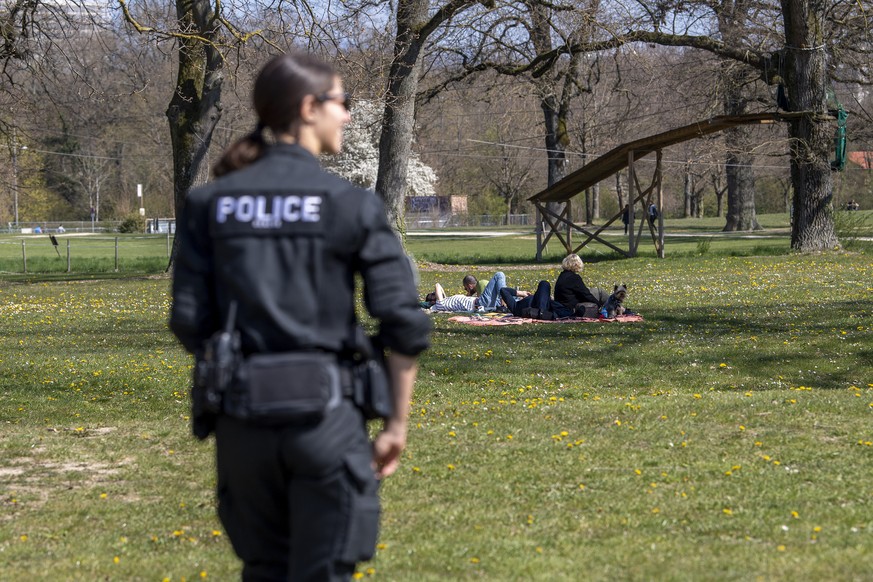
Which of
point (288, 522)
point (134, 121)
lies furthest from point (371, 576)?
point (134, 121)

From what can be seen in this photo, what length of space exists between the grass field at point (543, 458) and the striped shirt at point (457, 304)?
2.14 m

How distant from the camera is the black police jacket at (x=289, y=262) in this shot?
10.1 ft

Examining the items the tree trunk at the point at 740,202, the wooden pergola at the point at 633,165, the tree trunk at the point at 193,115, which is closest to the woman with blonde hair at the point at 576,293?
the wooden pergola at the point at 633,165

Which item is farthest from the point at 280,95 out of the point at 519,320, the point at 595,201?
the point at 595,201

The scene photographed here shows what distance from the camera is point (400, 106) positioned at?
26438 mm

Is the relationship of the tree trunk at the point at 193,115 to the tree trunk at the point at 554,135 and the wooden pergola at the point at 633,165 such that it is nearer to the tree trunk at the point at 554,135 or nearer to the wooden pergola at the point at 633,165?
the wooden pergola at the point at 633,165

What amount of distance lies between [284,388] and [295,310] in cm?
24

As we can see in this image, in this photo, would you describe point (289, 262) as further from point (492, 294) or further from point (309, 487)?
A: point (492, 294)

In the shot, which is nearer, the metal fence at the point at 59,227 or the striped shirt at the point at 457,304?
the striped shirt at the point at 457,304

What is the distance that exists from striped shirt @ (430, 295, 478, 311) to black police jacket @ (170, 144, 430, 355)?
14.7 metres

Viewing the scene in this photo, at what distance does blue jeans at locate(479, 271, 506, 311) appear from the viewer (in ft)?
57.3

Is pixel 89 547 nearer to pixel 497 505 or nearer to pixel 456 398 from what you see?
pixel 497 505

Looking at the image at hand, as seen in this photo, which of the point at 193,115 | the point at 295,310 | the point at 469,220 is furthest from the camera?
the point at 469,220

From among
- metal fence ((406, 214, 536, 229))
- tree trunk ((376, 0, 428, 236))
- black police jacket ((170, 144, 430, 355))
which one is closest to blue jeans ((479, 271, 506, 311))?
tree trunk ((376, 0, 428, 236))
